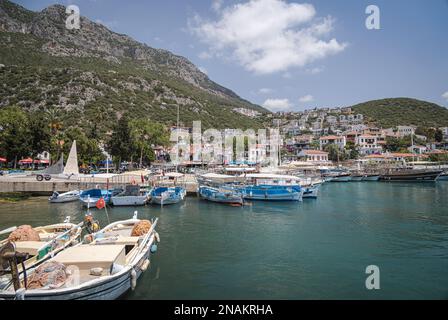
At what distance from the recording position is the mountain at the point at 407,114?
533 feet

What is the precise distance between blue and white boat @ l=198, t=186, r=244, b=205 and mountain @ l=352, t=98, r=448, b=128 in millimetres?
152090

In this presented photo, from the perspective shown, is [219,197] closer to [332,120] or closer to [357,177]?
[357,177]

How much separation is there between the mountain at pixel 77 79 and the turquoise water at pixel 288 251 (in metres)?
52.8

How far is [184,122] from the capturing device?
120 m

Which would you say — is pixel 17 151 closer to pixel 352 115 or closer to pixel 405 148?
pixel 405 148

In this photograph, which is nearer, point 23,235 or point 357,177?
point 23,235

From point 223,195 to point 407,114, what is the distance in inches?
7264

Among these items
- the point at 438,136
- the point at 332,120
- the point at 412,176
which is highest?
the point at 332,120

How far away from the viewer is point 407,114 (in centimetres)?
17612

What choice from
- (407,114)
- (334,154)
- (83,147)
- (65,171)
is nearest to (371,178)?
(334,154)

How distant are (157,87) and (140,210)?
4395 inches

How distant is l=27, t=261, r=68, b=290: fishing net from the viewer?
29.0 ft

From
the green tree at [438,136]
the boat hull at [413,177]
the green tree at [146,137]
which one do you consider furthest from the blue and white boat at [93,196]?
the green tree at [438,136]

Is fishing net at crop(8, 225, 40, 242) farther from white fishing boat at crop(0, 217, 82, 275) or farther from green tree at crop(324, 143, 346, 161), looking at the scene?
green tree at crop(324, 143, 346, 161)
